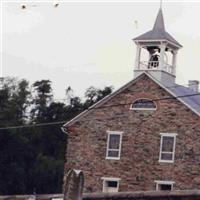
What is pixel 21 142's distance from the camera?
8619cm

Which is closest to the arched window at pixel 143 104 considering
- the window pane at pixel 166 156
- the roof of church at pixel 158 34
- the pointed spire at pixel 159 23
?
the window pane at pixel 166 156

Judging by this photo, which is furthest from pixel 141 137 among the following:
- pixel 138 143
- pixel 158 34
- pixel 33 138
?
pixel 33 138

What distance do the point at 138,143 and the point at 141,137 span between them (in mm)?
383

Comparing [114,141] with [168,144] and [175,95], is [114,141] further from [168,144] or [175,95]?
[175,95]

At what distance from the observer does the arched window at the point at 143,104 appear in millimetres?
53531

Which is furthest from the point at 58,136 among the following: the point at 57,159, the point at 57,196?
the point at 57,196

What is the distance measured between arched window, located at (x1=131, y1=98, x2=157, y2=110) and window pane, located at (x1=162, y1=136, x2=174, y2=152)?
1882mm

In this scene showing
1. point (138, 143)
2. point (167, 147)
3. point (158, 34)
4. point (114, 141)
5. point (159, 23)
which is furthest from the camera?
point (159, 23)

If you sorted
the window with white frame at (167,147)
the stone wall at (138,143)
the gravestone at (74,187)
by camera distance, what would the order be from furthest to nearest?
the window with white frame at (167,147) → the stone wall at (138,143) → the gravestone at (74,187)

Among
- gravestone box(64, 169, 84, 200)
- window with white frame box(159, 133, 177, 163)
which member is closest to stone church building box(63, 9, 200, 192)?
window with white frame box(159, 133, 177, 163)

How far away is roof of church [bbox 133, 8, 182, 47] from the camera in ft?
184

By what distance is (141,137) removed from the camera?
175 feet

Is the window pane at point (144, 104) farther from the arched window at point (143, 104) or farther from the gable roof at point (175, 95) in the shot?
the gable roof at point (175, 95)

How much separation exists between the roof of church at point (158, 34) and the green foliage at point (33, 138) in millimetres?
26259
